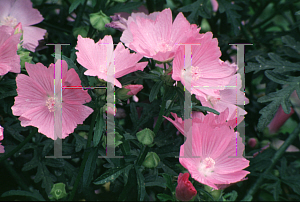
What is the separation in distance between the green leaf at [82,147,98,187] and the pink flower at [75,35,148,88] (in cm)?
20

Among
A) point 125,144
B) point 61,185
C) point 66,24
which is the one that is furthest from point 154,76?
point 66,24

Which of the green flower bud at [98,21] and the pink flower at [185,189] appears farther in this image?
the green flower bud at [98,21]

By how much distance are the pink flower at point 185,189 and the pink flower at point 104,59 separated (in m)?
0.22

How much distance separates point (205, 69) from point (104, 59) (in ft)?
0.68

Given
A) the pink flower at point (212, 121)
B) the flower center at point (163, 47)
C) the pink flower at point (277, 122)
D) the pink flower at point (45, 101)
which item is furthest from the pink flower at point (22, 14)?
the pink flower at point (277, 122)

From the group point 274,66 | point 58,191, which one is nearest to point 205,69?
point 274,66

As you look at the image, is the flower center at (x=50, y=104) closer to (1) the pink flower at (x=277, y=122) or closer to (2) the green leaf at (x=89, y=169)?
(2) the green leaf at (x=89, y=169)

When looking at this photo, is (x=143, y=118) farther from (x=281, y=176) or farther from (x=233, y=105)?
(x=281, y=176)

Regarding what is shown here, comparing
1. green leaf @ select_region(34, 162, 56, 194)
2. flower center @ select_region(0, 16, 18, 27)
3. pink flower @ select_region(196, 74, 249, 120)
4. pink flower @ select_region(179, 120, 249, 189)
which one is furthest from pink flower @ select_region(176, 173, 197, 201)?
flower center @ select_region(0, 16, 18, 27)

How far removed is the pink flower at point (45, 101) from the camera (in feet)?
2.07

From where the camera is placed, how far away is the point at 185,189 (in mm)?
610

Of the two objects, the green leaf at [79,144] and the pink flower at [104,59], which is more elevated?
the pink flower at [104,59]

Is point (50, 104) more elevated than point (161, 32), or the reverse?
point (161, 32)

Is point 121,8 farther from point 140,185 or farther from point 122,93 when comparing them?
point 140,185
